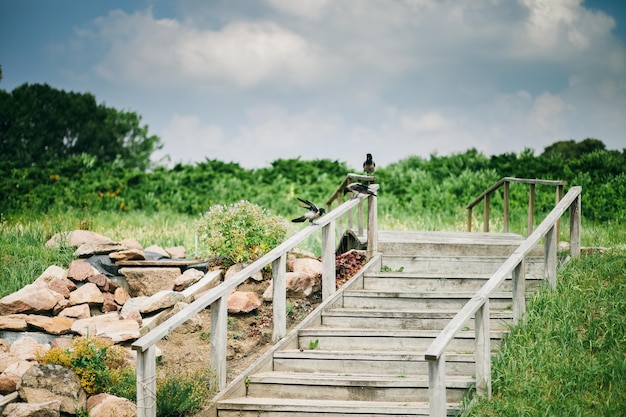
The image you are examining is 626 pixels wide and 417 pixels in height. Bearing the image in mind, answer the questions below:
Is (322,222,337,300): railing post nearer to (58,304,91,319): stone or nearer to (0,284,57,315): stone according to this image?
(58,304,91,319): stone

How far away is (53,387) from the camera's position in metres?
7.21

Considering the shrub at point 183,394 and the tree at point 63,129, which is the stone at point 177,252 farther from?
the tree at point 63,129

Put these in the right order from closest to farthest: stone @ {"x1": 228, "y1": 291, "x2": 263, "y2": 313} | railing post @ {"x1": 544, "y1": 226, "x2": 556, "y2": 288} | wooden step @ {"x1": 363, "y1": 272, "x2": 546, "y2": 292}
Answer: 1. railing post @ {"x1": 544, "y1": 226, "x2": 556, "y2": 288}
2. wooden step @ {"x1": 363, "y1": 272, "x2": 546, "y2": 292}
3. stone @ {"x1": 228, "y1": 291, "x2": 263, "y2": 313}

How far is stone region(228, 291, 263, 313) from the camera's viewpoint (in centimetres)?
958

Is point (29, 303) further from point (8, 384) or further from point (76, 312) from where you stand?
point (8, 384)

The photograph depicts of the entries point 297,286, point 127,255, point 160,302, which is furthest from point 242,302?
point 127,255

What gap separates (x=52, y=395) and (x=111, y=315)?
2780mm

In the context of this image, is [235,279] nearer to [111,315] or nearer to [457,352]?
[457,352]

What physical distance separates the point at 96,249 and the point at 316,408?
6.19 meters

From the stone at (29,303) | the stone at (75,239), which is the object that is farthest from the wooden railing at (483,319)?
the stone at (75,239)

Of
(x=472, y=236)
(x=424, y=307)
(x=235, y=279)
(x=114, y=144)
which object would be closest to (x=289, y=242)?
(x=235, y=279)

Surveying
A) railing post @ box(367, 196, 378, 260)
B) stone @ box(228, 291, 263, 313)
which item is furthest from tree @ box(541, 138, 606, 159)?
stone @ box(228, 291, 263, 313)

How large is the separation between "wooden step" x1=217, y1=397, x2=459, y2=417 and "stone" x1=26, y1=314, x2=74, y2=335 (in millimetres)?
3463

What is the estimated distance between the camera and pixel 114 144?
41.9m
